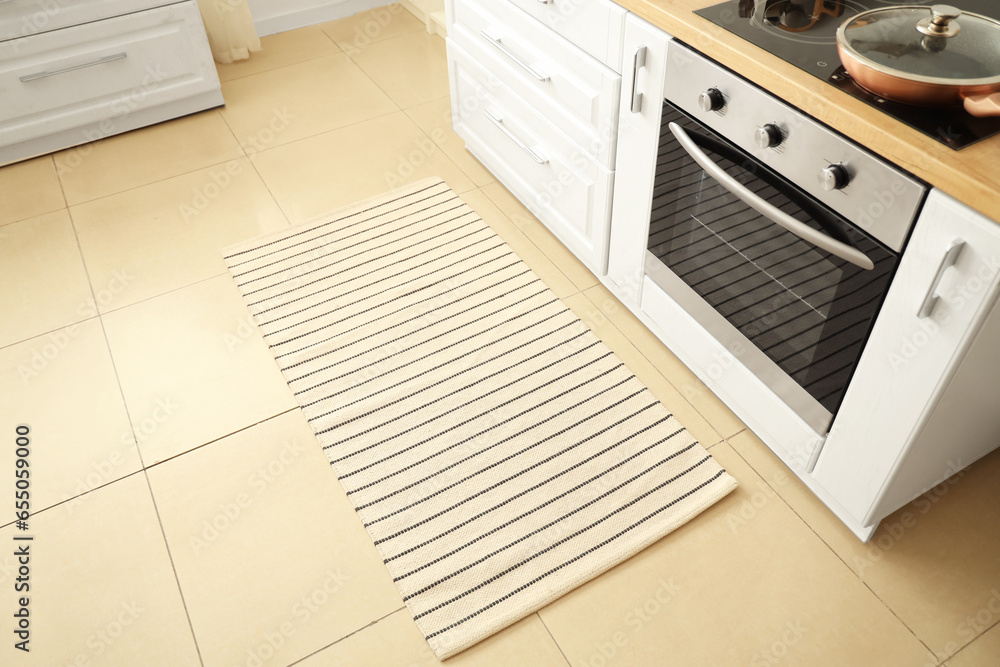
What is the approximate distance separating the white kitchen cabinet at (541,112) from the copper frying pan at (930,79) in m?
0.60

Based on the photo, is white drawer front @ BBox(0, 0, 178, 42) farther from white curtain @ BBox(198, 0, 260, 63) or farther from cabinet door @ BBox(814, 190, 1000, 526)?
cabinet door @ BBox(814, 190, 1000, 526)

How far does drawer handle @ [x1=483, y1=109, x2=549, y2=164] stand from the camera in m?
2.12

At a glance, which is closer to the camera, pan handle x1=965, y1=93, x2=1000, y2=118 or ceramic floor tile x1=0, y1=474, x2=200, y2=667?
pan handle x1=965, y1=93, x2=1000, y2=118

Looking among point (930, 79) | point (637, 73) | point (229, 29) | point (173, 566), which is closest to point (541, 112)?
point (637, 73)

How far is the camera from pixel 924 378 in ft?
4.00

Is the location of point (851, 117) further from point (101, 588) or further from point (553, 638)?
point (101, 588)

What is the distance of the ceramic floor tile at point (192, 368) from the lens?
6.09ft

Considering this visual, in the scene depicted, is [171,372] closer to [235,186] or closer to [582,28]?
[235,186]

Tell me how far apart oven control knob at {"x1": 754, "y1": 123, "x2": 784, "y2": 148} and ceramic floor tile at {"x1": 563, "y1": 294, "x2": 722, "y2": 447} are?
749 millimetres

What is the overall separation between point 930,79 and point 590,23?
2.67 feet

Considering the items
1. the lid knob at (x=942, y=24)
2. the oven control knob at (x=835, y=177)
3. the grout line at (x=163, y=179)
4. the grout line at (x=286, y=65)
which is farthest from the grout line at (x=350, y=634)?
the grout line at (x=286, y=65)

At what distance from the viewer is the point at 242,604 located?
1.51 m

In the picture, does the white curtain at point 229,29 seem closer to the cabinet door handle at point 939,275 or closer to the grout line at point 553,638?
the grout line at point 553,638

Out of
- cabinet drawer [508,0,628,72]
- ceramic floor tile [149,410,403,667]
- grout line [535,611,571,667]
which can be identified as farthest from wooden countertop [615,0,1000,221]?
ceramic floor tile [149,410,403,667]
